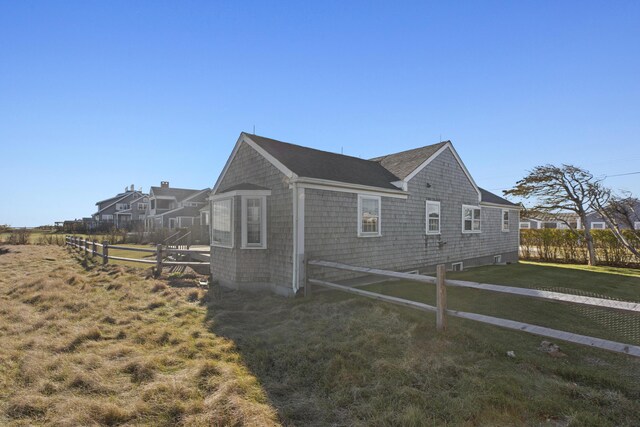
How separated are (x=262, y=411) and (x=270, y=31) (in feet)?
45.5

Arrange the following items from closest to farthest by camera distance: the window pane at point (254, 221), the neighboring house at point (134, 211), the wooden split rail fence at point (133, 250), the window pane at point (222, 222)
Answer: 1. the window pane at point (254, 221)
2. the window pane at point (222, 222)
3. the wooden split rail fence at point (133, 250)
4. the neighboring house at point (134, 211)

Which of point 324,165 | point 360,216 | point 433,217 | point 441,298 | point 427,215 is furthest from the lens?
point 433,217

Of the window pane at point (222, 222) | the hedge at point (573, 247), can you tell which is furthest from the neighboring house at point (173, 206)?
the hedge at point (573, 247)

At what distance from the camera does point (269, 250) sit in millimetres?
10289

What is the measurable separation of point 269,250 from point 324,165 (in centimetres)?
379

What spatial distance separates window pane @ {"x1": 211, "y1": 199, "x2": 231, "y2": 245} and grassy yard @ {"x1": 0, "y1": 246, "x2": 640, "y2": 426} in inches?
125

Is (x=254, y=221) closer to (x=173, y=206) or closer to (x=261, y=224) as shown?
(x=261, y=224)

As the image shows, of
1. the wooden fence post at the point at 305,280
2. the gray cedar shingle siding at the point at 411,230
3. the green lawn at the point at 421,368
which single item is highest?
the gray cedar shingle siding at the point at 411,230

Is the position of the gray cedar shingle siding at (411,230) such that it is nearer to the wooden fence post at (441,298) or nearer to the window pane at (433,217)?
the window pane at (433,217)

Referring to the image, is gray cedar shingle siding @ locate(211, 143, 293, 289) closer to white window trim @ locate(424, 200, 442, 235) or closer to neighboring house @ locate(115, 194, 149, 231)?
white window trim @ locate(424, 200, 442, 235)

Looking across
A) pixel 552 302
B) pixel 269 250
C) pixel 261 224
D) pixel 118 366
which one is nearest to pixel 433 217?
pixel 552 302

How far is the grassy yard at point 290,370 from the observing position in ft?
11.1

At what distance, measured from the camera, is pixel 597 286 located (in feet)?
39.4

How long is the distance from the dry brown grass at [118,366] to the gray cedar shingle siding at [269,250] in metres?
1.99
